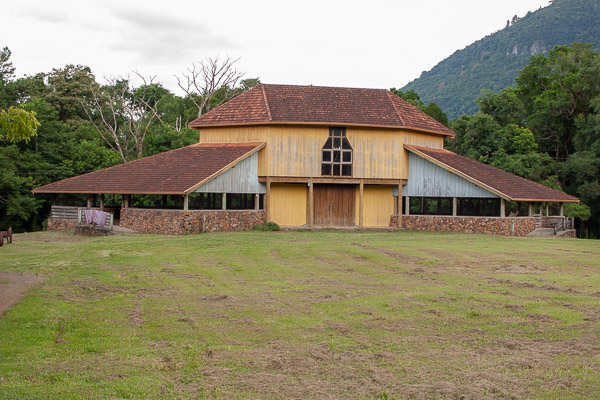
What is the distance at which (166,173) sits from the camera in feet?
110

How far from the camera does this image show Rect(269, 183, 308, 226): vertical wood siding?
35750 millimetres

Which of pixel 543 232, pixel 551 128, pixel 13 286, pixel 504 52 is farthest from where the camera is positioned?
pixel 504 52

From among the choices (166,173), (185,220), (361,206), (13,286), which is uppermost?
(166,173)

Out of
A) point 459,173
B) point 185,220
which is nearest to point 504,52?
point 459,173

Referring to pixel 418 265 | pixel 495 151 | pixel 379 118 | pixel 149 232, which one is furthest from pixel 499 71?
pixel 418 265

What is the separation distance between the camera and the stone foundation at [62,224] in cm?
3497

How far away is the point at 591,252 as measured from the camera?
23375 mm

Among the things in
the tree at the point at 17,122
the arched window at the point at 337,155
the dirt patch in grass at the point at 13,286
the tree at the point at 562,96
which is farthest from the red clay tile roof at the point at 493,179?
the tree at the point at 17,122

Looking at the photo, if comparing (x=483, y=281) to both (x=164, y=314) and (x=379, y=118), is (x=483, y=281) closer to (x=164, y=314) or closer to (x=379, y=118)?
(x=164, y=314)

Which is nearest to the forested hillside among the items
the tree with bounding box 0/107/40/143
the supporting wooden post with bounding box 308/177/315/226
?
the supporting wooden post with bounding box 308/177/315/226

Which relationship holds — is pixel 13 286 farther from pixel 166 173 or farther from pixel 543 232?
pixel 543 232

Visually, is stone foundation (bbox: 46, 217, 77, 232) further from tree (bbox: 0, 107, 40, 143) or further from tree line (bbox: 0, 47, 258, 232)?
tree (bbox: 0, 107, 40, 143)

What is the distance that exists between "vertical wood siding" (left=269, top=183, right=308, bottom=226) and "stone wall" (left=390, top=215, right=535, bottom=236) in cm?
582

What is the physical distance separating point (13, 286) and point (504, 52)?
106 m
